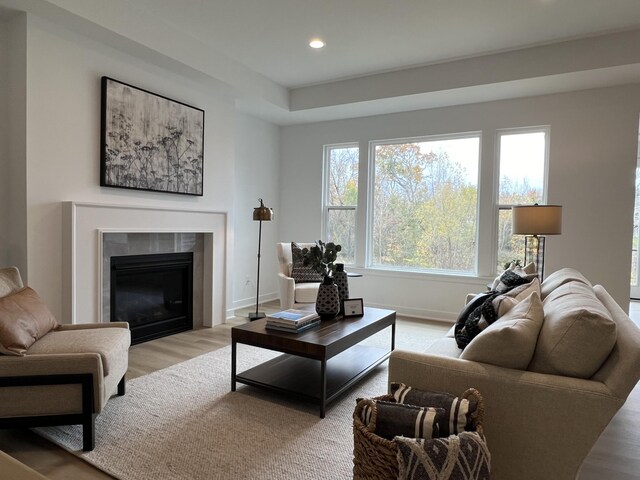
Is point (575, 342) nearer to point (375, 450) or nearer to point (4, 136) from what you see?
point (375, 450)

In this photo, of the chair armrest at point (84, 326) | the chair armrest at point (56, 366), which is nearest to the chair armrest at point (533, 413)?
the chair armrest at point (56, 366)

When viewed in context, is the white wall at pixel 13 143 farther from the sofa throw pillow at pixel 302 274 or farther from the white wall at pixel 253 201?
the sofa throw pillow at pixel 302 274

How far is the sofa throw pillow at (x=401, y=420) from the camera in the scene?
1455 millimetres

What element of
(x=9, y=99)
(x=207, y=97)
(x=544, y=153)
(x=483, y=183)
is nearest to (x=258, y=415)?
(x=9, y=99)

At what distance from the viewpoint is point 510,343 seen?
1.64 meters

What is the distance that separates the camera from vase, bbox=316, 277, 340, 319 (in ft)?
10.4

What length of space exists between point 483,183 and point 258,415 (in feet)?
12.4

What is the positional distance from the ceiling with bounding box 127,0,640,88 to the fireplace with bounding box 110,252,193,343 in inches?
87.3

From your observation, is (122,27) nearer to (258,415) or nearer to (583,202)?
(258,415)

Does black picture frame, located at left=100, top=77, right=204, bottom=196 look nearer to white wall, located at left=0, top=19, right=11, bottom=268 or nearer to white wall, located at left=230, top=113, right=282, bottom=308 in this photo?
white wall, located at left=0, top=19, right=11, bottom=268

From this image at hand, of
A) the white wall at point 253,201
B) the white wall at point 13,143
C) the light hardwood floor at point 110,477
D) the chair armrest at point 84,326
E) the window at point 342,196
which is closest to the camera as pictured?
the light hardwood floor at point 110,477

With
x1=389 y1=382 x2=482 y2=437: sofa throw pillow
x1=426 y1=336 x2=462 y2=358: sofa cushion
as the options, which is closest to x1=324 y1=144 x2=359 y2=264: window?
x1=426 y1=336 x2=462 y2=358: sofa cushion

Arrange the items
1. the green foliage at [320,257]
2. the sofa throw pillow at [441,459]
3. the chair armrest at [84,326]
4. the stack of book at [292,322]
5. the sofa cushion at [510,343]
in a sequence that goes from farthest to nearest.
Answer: the green foliage at [320,257] → the stack of book at [292,322] → the chair armrest at [84,326] → the sofa cushion at [510,343] → the sofa throw pillow at [441,459]

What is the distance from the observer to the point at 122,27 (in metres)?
3.26
